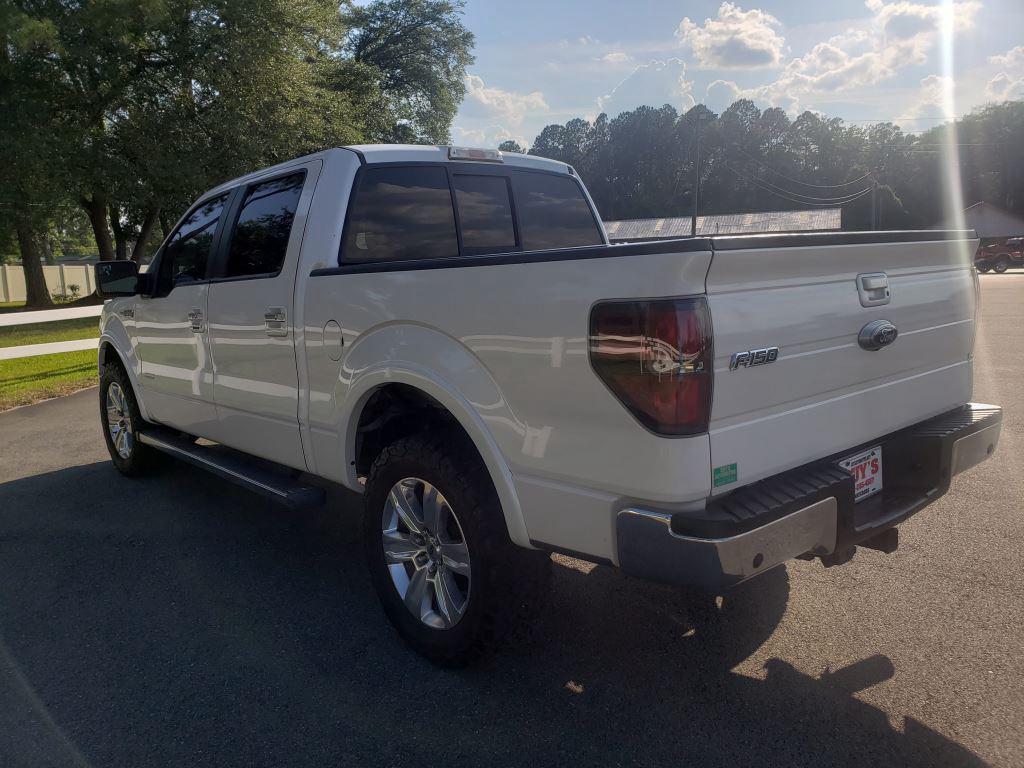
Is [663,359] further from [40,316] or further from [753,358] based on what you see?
[40,316]

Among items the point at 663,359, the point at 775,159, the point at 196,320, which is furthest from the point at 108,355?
the point at 775,159

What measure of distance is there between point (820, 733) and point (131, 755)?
2353 mm

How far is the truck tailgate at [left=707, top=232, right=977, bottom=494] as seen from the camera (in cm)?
237

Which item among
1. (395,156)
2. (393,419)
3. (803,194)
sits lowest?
(393,419)

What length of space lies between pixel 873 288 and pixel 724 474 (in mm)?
1034

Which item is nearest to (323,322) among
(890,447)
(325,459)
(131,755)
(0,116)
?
(325,459)

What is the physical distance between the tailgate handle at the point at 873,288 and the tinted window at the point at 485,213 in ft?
7.04

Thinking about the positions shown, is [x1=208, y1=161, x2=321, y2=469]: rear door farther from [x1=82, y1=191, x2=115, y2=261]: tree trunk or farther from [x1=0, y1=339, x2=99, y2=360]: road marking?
[x1=82, y1=191, x2=115, y2=261]: tree trunk

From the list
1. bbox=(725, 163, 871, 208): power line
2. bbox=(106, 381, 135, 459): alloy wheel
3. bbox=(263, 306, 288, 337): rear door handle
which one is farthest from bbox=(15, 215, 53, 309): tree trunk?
bbox=(725, 163, 871, 208): power line

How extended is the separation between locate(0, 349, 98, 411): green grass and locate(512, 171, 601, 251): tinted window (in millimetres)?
7837

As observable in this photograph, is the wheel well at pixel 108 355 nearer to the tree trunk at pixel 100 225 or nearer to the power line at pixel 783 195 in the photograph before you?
the tree trunk at pixel 100 225

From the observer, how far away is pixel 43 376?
11.5 m

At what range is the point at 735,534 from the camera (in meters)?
2.31

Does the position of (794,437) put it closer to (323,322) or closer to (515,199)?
(323,322)
